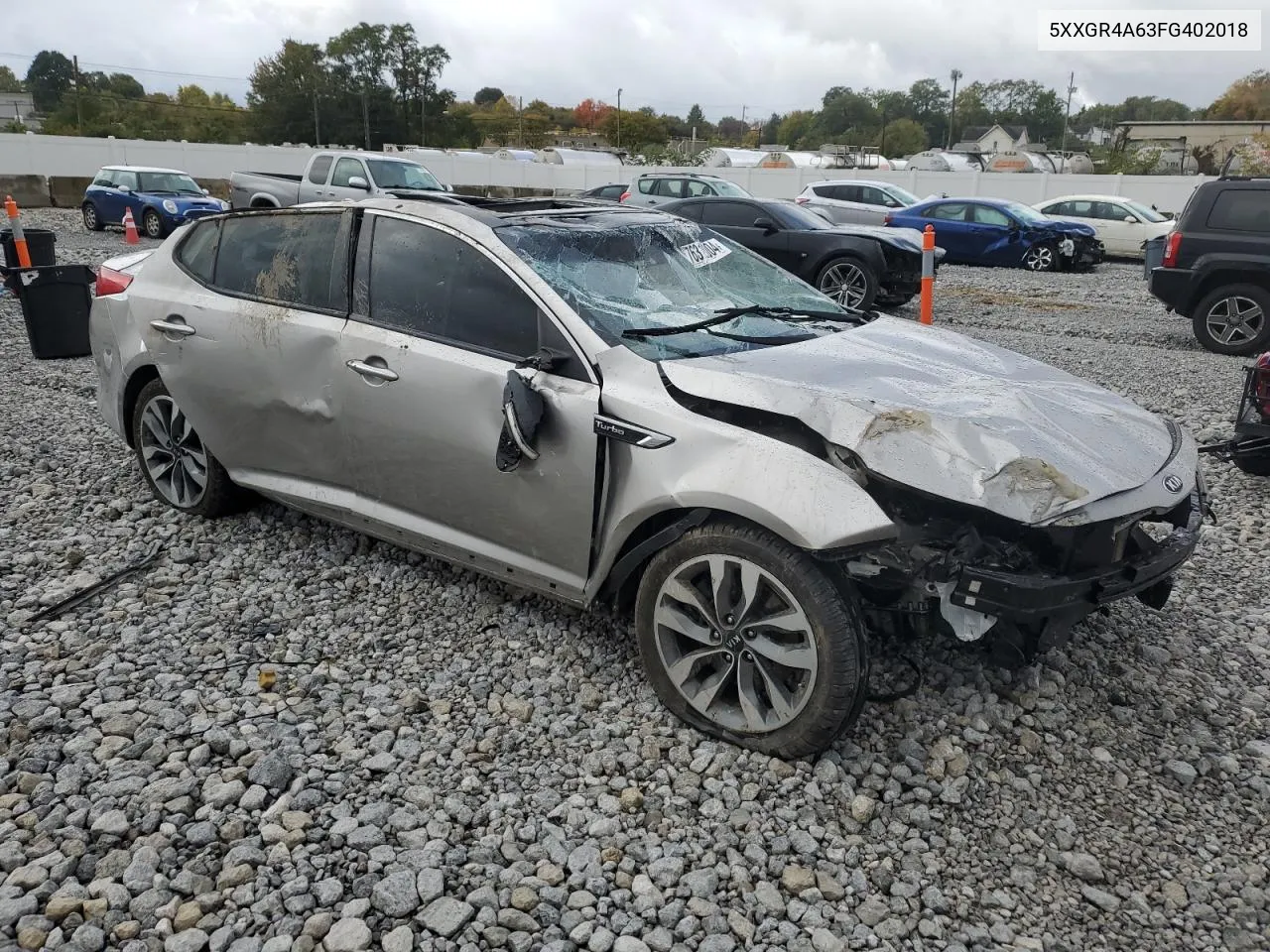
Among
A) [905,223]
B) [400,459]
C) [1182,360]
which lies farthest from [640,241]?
[905,223]

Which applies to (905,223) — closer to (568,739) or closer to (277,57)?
(568,739)

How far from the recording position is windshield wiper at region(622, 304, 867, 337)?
3482 mm

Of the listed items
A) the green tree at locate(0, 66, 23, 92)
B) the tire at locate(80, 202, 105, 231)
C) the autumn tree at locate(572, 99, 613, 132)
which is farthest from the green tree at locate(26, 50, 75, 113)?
the tire at locate(80, 202, 105, 231)

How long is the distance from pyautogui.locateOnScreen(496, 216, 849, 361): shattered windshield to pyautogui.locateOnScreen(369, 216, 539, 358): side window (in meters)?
0.15

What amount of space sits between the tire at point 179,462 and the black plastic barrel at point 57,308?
171 inches

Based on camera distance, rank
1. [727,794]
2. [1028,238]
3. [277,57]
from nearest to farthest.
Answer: [727,794]
[1028,238]
[277,57]

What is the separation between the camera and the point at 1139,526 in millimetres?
3352

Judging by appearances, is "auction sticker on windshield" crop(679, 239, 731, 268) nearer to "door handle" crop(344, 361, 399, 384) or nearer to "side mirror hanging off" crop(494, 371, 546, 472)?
"side mirror hanging off" crop(494, 371, 546, 472)

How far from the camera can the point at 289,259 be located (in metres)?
4.20

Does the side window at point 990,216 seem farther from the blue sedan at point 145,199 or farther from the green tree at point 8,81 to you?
the green tree at point 8,81

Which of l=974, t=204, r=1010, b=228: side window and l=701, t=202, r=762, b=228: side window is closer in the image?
l=701, t=202, r=762, b=228: side window

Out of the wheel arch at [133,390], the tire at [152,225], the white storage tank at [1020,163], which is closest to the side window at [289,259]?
the wheel arch at [133,390]

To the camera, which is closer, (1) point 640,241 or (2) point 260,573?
(1) point 640,241

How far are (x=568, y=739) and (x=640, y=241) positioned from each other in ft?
6.51
